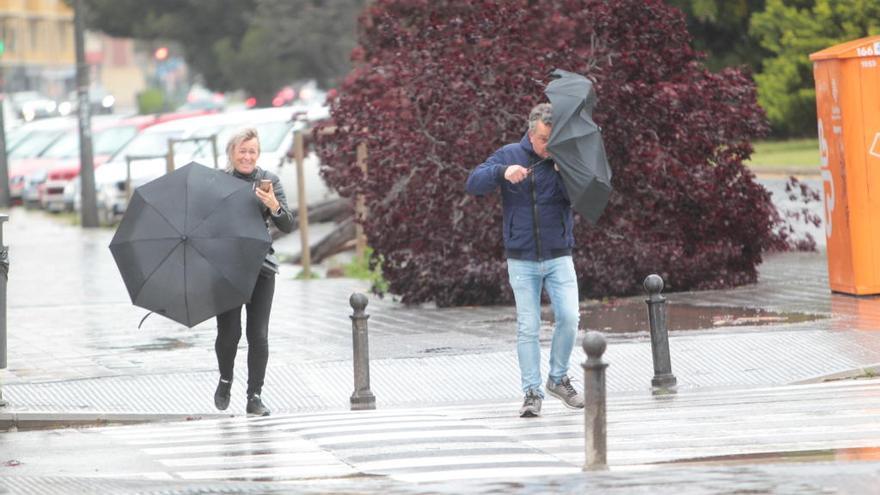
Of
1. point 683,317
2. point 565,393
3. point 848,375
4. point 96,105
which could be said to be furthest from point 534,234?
point 96,105

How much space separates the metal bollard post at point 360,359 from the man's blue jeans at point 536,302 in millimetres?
1272

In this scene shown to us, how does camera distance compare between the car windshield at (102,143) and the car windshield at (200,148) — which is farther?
the car windshield at (102,143)

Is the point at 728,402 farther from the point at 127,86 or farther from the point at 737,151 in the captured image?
the point at 127,86

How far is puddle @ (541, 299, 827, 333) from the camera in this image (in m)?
14.8

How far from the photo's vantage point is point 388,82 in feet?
59.1

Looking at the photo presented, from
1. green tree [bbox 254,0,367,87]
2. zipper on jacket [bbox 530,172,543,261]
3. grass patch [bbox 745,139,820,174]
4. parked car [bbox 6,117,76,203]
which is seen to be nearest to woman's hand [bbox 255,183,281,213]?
zipper on jacket [bbox 530,172,543,261]

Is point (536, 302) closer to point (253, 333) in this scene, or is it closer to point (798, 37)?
point (253, 333)

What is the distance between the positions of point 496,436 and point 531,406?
1.01m

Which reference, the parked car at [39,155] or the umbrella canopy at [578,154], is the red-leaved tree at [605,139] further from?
the parked car at [39,155]

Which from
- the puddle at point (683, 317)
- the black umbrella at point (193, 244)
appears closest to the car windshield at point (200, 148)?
the puddle at point (683, 317)

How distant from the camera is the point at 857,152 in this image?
16.1 meters

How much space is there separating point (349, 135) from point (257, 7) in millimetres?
36105

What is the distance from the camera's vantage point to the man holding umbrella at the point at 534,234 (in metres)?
10.8

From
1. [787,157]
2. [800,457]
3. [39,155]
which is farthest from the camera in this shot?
[39,155]
